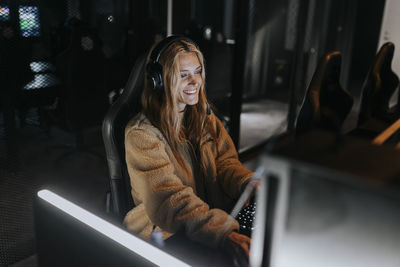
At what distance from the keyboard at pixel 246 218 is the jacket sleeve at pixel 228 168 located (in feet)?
0.26

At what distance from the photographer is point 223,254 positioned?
3.20 feet

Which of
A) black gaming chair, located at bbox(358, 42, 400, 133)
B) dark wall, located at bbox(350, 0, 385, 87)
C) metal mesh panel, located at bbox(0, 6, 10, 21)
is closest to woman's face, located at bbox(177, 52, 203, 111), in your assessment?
metal mesh panel, located at bbox(0, 6, 10, 21)

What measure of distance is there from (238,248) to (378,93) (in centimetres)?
199

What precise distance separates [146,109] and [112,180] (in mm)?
270

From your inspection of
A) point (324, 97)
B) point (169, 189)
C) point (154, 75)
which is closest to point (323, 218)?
point (169, 189)

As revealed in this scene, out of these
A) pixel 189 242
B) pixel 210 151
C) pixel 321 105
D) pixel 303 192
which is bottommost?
pixel 189 242

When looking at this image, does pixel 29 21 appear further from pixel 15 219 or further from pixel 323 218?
pixel 323 218

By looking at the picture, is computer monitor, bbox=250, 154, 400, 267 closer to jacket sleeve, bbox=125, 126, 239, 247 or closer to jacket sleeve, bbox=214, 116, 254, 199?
jacket sleeve, bbox=125, 126, 239, 247

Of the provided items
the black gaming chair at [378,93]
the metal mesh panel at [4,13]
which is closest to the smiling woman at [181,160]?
the metal mesh panel at [4,13]

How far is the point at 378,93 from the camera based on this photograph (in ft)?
8.28

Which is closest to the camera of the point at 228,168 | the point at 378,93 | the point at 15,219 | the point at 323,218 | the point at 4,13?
the point at 323,218

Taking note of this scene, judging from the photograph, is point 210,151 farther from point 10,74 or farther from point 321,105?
point 10,74

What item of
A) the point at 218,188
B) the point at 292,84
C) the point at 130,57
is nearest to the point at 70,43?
the point at 130,57

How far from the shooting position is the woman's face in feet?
4.17
